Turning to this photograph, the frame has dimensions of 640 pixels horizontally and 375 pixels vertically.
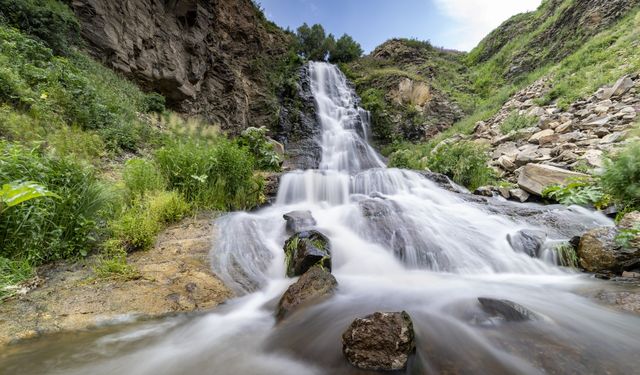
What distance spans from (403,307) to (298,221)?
2.75 meters

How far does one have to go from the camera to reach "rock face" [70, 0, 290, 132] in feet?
31.6

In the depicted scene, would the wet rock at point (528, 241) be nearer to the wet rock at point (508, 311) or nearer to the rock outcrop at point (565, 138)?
the wet rock at point (508, 311)

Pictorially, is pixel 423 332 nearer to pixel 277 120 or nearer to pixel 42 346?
pixel 42 346

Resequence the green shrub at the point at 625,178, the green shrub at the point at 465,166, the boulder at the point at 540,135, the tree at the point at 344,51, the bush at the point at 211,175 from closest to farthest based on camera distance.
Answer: the green shrub at the point at 625,178, the bush at the point at 211,175, the green shrub at the point at 465,166, the boulder at the point at 540,135, the tree at the point at 344,51

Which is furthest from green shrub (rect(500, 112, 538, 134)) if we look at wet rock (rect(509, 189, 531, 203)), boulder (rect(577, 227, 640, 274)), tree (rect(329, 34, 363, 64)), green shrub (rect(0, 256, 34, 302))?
tree (rect(329, 34, 363, 64))

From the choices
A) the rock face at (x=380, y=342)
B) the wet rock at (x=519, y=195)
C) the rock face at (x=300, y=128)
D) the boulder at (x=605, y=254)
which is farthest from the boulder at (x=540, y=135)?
the rock face at (x=380, y=342)

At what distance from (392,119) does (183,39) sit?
11247 millimetres

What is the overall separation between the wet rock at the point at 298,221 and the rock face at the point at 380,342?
3142mm

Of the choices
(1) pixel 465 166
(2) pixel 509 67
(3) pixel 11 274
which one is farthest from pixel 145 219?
(2) pixel 509 67

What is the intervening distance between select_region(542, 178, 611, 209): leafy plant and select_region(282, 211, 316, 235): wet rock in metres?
5.21

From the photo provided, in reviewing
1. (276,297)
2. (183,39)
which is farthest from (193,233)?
(183,39)

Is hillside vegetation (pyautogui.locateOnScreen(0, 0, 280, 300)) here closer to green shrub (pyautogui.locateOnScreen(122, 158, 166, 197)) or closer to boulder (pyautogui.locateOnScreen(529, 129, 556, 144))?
green shrub (pyautogui.locateOnScreen(122, 158, 166, 197))

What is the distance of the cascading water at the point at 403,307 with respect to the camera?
2098 millimetres

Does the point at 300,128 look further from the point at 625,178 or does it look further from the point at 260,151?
the point at 625,178
